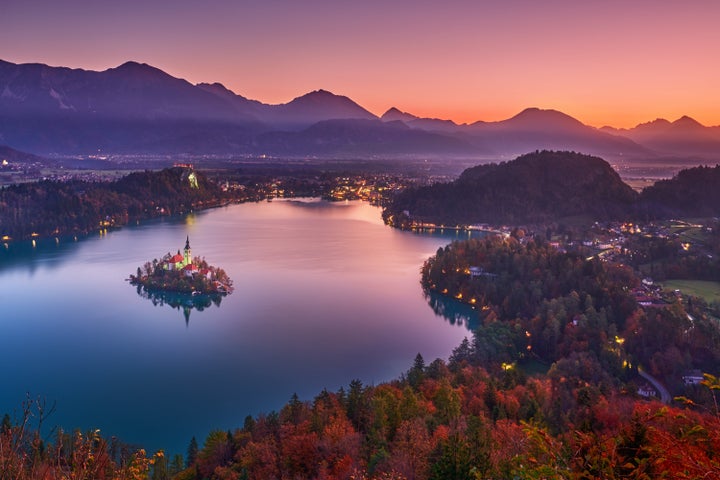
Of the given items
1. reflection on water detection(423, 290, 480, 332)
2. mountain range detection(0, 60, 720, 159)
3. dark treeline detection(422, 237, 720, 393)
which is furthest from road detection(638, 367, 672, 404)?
mountain range detection(0, 60, 720, 159)

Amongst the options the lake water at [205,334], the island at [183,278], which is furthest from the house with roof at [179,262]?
the lake water at [205,334]

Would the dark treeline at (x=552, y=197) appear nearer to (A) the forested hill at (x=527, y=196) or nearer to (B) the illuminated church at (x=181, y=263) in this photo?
(A) the forested hill at (x=527, y=196)

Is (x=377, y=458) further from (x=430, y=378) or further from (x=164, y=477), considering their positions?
(x=430, y=378)

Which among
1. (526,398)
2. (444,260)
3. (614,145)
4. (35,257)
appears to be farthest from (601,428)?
(614,145)

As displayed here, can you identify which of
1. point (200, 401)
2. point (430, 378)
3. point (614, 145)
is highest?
point (614, 145)

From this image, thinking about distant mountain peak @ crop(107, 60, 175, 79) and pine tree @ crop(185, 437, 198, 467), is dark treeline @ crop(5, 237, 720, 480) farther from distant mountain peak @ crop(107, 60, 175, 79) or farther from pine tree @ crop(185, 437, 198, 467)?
distant mountain peak @ crop(107, 60, 175, 79)

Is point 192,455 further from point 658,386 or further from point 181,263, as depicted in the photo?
point 181,263
